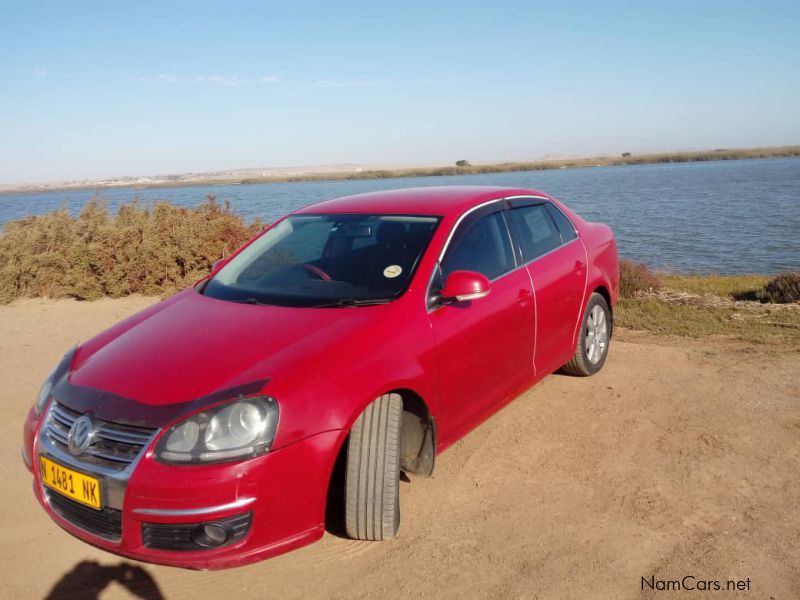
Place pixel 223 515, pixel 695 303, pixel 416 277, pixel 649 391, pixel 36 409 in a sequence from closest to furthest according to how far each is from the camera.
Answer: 1. pixel 223 515
2. pixel 36 409
3. pixel 416 277
4. pixel 649 391
5. pixel 695 303

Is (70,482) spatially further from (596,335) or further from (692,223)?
(692,223)

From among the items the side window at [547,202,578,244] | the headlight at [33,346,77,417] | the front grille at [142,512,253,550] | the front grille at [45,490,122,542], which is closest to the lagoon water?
the side window at [547,202,578,244]

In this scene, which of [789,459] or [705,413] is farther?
[705,413]

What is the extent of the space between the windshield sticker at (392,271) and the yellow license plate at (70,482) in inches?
71.5

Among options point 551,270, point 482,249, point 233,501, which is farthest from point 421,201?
point 233,501

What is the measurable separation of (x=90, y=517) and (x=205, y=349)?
0.88 m

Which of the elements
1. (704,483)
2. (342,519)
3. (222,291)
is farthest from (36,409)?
(704,483)

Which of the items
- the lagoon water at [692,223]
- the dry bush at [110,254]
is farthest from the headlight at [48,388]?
the lagoon water at [692,223]

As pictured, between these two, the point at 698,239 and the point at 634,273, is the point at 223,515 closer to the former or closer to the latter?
the point at 634,273

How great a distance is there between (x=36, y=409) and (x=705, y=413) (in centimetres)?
441

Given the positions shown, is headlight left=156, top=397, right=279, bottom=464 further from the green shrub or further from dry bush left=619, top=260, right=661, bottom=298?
the green shrub

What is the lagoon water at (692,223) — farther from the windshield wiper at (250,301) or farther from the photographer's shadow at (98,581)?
the photographer's shadow at (98,581)

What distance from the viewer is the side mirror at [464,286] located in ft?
11.5

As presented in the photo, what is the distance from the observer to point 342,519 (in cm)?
346
